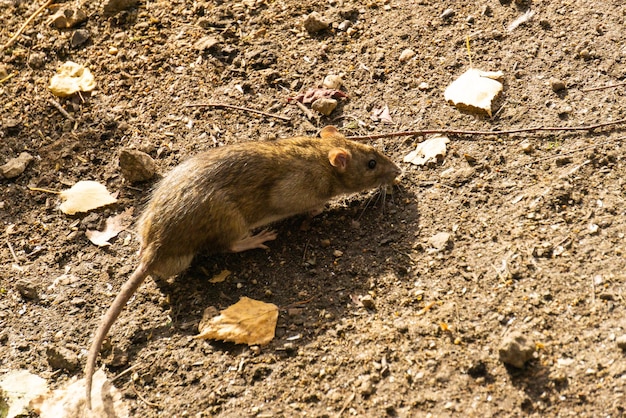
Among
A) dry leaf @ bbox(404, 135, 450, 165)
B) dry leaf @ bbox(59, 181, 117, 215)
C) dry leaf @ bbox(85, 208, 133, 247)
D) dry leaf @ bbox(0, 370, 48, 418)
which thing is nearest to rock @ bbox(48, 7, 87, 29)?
dry leaf @ bbox(59, 181, 117, 215)

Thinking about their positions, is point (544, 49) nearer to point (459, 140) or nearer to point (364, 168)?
point (459, 140)

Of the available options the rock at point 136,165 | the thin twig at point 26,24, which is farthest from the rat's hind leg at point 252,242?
the thin twig at point 26,24

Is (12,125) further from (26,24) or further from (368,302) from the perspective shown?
(368,302)

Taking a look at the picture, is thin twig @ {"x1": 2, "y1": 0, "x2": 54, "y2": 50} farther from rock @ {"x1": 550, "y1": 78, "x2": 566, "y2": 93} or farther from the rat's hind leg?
rock @ {"x1": 550, "y1": 78, "x2": 566, "y2": 93}

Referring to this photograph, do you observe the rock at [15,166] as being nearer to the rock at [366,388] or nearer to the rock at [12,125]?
the rock at [12,125]

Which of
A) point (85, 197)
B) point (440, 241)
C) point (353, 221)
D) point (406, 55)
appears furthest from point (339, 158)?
point (85, 197)

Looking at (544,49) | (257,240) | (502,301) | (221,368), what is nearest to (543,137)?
(544,49)
